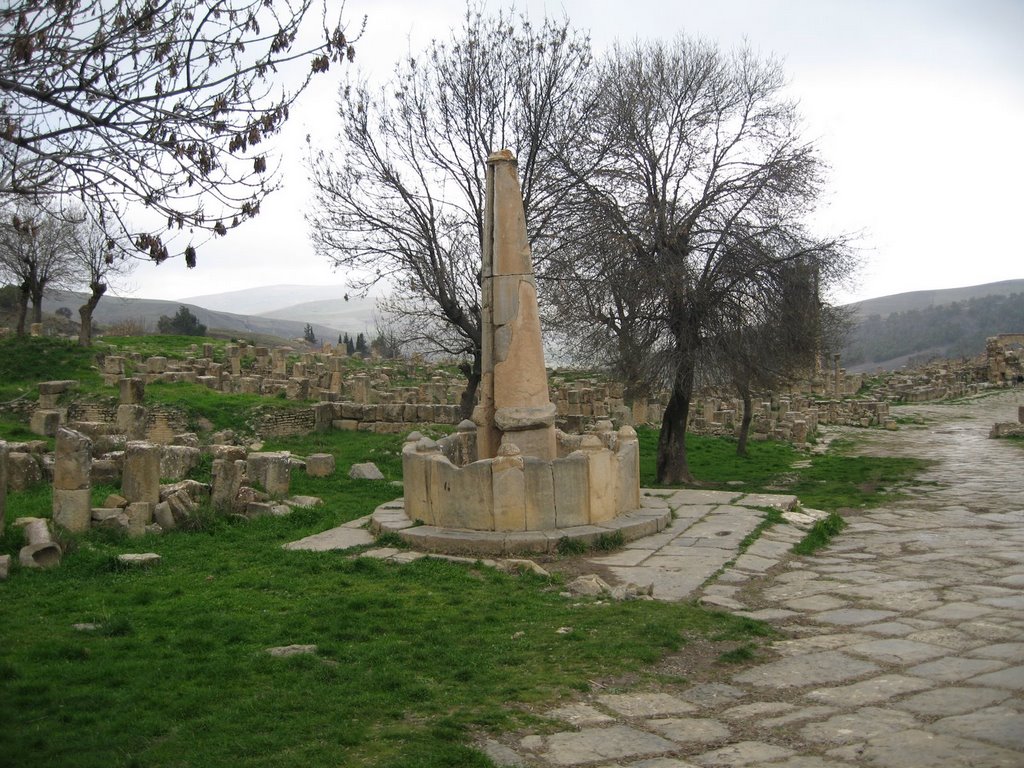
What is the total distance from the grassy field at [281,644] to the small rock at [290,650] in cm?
9

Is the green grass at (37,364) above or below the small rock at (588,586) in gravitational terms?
above

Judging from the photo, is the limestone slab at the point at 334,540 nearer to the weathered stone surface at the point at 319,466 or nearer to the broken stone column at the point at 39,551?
the broken stone column at the point at 39,551

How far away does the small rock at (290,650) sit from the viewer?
20.2 feet

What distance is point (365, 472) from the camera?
605 inches

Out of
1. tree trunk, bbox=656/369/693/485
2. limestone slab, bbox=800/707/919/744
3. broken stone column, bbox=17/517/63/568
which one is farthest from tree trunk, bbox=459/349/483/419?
limestone slab, bbox=800/707/919/744

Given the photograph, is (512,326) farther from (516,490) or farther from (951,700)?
(951,700)

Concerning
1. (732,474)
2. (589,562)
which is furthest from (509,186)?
(732,474)

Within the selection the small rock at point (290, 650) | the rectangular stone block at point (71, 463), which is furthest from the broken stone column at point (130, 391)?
the small rock at point (290, 650)

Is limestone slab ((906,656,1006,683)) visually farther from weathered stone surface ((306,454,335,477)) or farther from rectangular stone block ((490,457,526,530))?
weathered stone surface ((306,454,335,477))

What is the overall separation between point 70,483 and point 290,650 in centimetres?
471

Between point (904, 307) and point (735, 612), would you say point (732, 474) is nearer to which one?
point (735, 612)

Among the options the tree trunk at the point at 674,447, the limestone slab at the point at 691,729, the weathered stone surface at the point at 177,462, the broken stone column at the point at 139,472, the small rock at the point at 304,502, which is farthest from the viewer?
the tree trunk at the point at 674,447

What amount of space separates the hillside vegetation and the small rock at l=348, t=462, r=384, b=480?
61.0m

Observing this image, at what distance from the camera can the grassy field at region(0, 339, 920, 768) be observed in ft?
15.8
